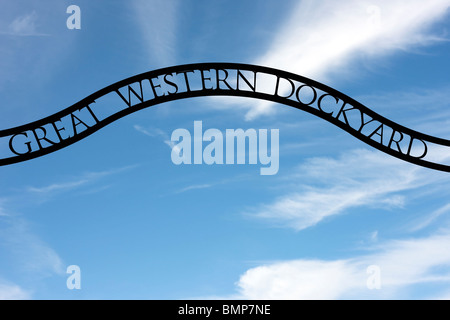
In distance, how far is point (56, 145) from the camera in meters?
9.24

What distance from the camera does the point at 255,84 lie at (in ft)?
28.9

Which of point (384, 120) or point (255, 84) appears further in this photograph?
point (384, 120)
